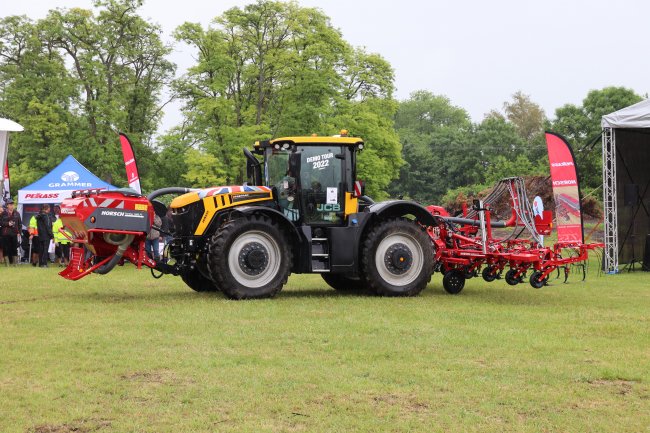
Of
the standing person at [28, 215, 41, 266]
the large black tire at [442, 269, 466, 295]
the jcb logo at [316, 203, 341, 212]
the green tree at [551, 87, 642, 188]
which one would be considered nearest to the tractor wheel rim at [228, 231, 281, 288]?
the jcb logo at [316, 203, 341, 212]

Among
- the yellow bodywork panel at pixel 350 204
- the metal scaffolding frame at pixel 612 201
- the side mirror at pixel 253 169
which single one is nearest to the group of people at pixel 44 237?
the side mirror at pixel 253 169

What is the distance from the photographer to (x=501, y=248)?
40.6ft

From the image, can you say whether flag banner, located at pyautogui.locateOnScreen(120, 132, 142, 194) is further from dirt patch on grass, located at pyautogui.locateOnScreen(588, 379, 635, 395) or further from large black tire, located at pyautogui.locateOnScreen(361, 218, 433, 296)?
dirt patch on grass, located at pyautogui.locateOnScreen(588, 379, 635, 395)

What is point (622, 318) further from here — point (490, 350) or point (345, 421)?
point (345, 421)

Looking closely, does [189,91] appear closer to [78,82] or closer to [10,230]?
[78,82]

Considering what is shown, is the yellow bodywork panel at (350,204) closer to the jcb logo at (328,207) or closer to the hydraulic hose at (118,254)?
the jcb logo at (328,207)

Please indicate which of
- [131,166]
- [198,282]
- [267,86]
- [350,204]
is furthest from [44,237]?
[267,86]

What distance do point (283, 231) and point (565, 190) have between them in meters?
9.27

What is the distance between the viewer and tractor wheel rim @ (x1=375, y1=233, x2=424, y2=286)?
40.4 feet

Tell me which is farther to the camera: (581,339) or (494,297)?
(494,297)

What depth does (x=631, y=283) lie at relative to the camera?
1566cm

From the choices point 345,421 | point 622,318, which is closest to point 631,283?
point 622,318

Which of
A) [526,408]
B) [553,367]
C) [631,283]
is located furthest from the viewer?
[631,283]

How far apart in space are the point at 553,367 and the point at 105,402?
11.9 feet
